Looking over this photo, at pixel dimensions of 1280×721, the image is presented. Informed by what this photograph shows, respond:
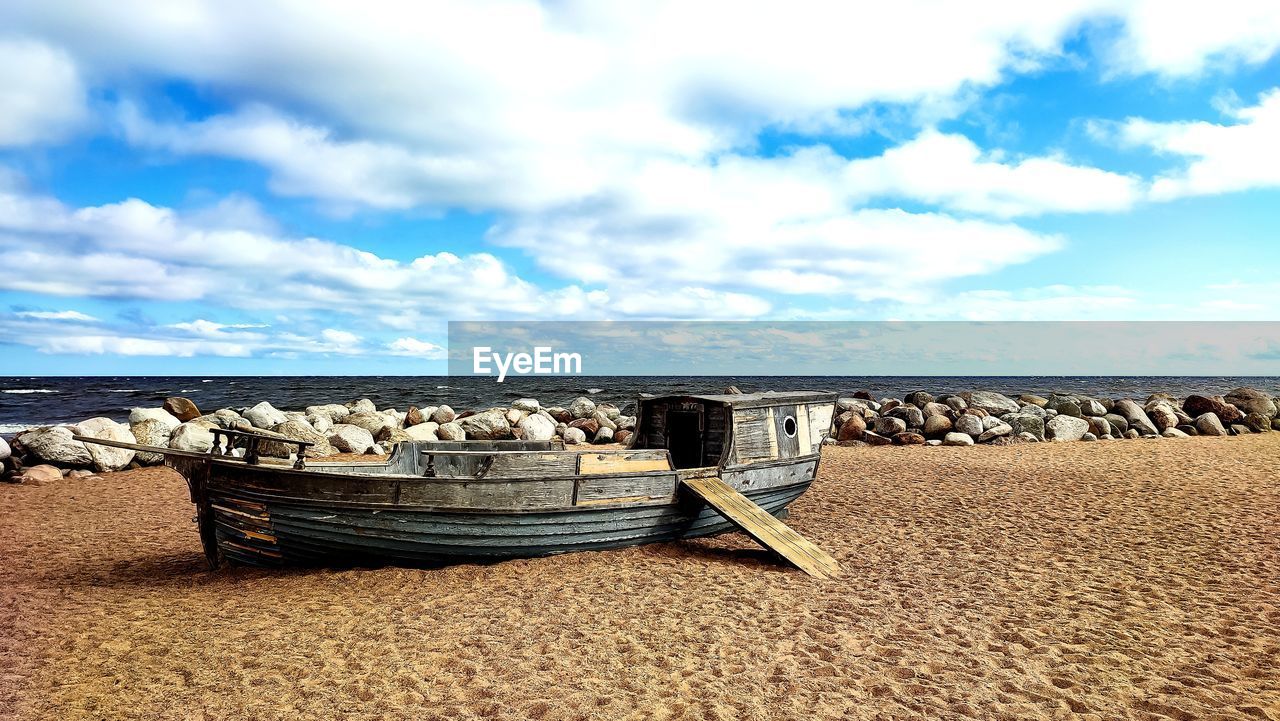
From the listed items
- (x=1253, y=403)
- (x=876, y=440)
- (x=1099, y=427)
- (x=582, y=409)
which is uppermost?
(x=1253, y=403)

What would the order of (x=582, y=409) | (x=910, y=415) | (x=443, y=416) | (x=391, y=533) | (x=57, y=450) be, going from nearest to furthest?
(x=391, y=533), (x=57, y=450), (x=910, y=415), (x=443, y=416), (x=582, y=409)

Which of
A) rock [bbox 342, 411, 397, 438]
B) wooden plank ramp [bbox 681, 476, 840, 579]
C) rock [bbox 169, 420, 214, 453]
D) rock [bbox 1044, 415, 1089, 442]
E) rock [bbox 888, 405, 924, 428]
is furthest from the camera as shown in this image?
rock [bbox 888, 405, 924, 428]

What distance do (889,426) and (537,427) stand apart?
38.8 ft

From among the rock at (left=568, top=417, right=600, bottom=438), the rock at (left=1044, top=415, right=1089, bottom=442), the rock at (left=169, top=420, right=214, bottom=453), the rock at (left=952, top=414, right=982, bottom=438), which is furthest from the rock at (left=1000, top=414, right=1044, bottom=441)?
the rock at (left=169, top=420, right=214, bottom=453)

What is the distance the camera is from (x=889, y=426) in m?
24.4

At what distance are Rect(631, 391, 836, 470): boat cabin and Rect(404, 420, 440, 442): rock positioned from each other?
12834mm

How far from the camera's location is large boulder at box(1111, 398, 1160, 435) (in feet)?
82.0

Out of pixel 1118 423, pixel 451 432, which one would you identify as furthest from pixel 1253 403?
pixel 451 432

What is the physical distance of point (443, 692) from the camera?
18.6 ft

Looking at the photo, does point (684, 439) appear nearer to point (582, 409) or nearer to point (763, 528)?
point (763, 528)

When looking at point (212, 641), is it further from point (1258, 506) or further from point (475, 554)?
point (1258, 506)

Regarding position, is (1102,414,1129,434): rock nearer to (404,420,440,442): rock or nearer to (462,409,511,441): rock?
(462,409,511,441): rock

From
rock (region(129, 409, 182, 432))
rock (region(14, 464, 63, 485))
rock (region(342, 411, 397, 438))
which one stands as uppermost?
rock (region(129, 409, 182, 432))

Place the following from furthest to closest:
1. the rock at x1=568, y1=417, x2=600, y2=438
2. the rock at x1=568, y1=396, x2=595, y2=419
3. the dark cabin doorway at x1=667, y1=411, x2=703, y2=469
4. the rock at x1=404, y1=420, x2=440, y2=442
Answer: the rock at x1=568, y1=396, x2=595, y2=419, the rock at x1=568, y1=417, x2=600, y2=438, the rock at x1=404, y1=420, x2=440, y2=442, the dark cabin doorway at x1=667, y1=411, x2=703, y2=469
